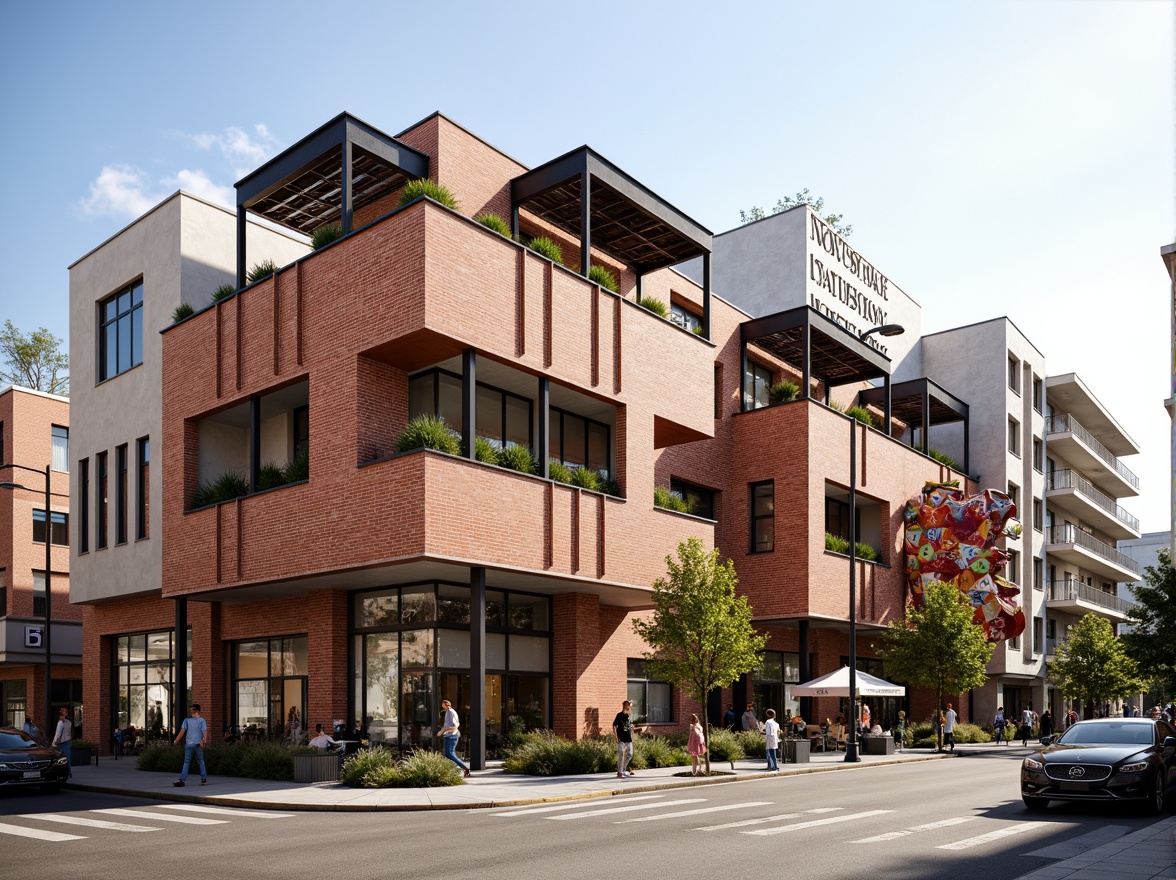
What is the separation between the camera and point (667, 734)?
33219 millimetres

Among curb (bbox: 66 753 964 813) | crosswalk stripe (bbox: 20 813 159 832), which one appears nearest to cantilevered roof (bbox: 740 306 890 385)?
curb (bbox: 66 753 964 813)

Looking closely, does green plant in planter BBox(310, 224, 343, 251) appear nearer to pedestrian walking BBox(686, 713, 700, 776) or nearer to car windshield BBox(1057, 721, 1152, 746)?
pedestrian walking BBox(686, 713, 700, 776)

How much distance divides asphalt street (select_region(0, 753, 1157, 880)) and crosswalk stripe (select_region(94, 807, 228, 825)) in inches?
1.3

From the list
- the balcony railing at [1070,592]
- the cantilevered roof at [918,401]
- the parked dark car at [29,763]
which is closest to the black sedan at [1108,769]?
the parked dark car at [29,763]

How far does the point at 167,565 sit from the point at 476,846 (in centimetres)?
1972

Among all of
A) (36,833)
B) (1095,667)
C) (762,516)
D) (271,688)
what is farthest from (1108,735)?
(1095,667)

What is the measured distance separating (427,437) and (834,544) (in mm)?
19742

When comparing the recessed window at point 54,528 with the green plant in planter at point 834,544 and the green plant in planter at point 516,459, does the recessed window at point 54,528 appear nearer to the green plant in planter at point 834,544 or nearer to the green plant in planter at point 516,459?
the green plant in planter at point 516,459

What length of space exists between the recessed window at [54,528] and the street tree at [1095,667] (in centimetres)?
4632

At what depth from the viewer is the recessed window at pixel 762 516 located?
37.3 metres

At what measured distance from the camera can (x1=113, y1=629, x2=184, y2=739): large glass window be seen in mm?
33875

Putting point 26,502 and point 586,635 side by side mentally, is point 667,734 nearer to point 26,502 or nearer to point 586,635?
point 586,635

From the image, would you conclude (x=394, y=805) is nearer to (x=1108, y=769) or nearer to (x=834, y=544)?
(x=1108, y=769)

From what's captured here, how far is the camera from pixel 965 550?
4459 centimetres
